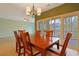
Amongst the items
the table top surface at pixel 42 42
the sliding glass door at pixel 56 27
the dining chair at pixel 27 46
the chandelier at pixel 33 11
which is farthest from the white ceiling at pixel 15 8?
the table top surface at pixel 42 42

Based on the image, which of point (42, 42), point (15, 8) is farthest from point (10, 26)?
point (42, 42)

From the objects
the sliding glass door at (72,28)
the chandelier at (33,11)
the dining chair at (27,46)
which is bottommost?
the dining chair at (27,46)

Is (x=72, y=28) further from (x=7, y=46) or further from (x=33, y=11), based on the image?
(x=7, y=46)

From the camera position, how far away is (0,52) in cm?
142

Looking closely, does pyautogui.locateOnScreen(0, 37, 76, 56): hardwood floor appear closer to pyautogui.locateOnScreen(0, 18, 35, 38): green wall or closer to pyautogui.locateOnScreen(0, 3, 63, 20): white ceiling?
pyautogui.locateOnScreen(0, 18, 35, 38): green wall

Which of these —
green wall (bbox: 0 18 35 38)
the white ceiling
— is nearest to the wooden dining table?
green wall (bbox: 0 18 35 38)

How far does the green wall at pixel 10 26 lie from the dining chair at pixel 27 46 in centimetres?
9

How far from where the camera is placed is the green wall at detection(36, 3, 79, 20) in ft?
4.47

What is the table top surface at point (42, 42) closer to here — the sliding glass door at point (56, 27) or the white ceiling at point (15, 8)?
the sliding glass door at point (56, 27)

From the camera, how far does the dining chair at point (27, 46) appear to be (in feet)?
4.74

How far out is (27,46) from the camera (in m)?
1.48

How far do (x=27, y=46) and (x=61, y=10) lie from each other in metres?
0.70

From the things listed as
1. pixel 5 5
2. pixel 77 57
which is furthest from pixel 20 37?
pixel 77 57

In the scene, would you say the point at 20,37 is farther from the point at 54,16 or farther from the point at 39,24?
the point at 54,16
